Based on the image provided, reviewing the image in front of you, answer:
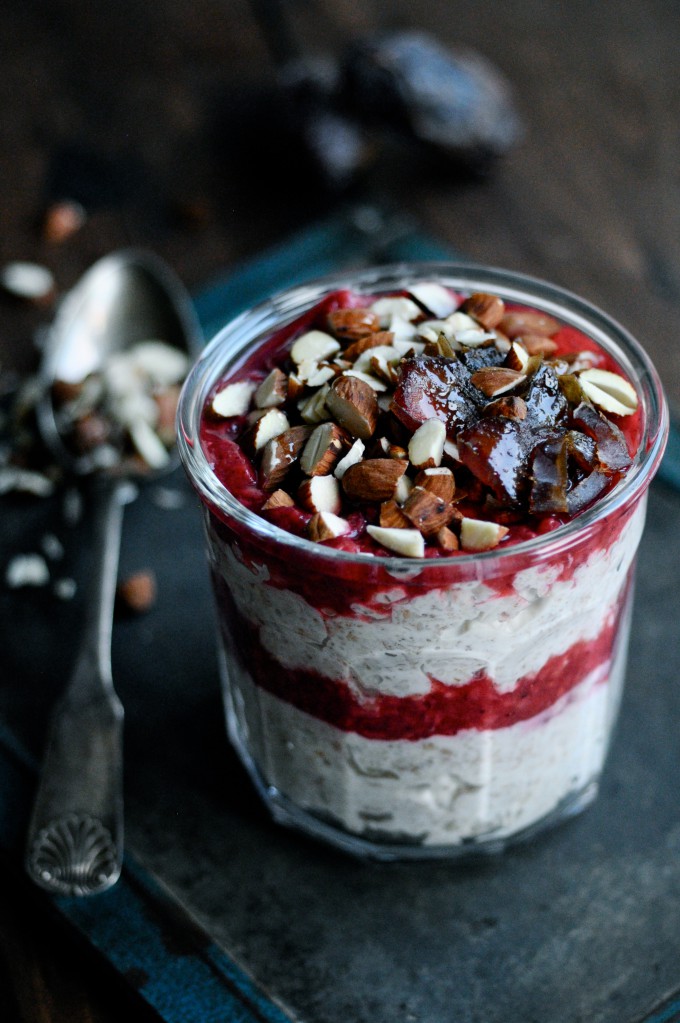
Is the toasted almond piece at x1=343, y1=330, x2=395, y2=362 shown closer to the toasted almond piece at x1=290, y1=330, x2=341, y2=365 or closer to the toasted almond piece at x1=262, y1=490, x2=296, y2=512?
the toasted almond piece at x1=290, y1=330, x2=341, y2=365

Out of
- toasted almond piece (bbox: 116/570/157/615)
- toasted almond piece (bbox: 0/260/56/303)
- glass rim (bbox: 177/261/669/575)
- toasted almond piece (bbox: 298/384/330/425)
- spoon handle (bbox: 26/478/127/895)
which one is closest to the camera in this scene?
glass rim (bbox: 177/261/669/575)

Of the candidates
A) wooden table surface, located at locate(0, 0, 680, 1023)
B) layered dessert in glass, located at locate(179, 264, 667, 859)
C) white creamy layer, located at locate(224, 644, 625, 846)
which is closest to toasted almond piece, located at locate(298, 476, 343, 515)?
layered dessert in glass, located at locate(179, 264, 667, 859)

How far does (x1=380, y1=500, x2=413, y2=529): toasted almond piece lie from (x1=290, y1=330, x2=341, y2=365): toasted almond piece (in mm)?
191

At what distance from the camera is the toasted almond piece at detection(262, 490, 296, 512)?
0.87 m

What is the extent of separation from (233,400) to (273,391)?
0.04m

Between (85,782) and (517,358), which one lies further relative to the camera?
(85,782)

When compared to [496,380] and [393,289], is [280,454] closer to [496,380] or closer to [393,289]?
[496,380]

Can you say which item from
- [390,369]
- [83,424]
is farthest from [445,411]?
[83,424]

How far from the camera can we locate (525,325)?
39.7 inches

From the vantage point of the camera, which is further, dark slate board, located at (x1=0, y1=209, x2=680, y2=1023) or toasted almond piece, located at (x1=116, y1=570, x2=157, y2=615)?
toasted almond piece, located at (x1=116, y1=570, x2=157, y2=615)

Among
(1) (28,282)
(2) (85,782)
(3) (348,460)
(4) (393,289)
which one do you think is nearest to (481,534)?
(3) (348,460)

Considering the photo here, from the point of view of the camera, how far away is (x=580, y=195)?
185 cm

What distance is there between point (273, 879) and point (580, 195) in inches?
49.0

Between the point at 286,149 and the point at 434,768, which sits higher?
the point at 286,149
